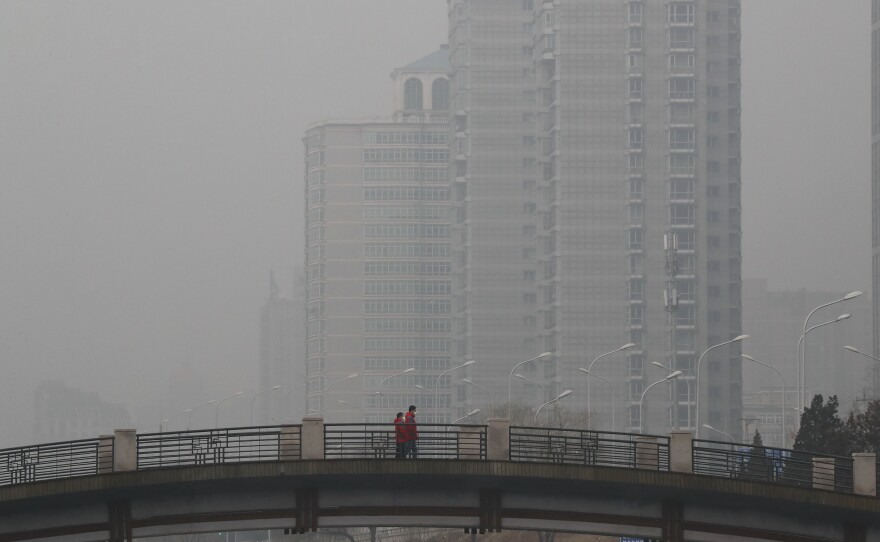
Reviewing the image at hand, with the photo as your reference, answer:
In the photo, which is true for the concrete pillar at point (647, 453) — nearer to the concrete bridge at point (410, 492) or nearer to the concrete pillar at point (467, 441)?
the concrete bridge at point (410, 492)

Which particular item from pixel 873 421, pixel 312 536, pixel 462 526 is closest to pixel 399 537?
pixel 312 536

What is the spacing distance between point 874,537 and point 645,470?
7.24m

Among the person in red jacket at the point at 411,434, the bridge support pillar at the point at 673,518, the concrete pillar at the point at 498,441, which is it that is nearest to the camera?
the person in red jacket at the point at 411,434

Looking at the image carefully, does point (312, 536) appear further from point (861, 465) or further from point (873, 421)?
point (861, 465)

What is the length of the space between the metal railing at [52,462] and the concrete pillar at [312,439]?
5.53 metres

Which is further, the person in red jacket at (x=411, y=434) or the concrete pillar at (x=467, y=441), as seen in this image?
the concrete pillar at (x=467, y=441)

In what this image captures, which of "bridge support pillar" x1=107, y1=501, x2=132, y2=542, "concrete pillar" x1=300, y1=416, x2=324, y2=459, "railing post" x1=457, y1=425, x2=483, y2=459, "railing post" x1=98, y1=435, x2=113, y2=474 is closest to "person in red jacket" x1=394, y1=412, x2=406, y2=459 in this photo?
"railing post" x1=457, y1=425, x2=483, y2=459

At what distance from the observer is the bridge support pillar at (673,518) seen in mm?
45406

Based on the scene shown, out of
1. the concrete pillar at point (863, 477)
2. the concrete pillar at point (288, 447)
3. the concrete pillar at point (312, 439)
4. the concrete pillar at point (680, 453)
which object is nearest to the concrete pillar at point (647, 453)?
the concrete pillar at point (680, 453)

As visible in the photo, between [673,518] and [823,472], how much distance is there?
4.66 metres

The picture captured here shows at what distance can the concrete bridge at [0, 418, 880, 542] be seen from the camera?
43312 millimetres

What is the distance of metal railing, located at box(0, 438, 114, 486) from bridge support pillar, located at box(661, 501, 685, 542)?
643 inches

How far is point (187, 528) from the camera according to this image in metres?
45.2

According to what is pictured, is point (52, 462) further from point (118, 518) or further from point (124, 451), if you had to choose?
point (124, 451)
